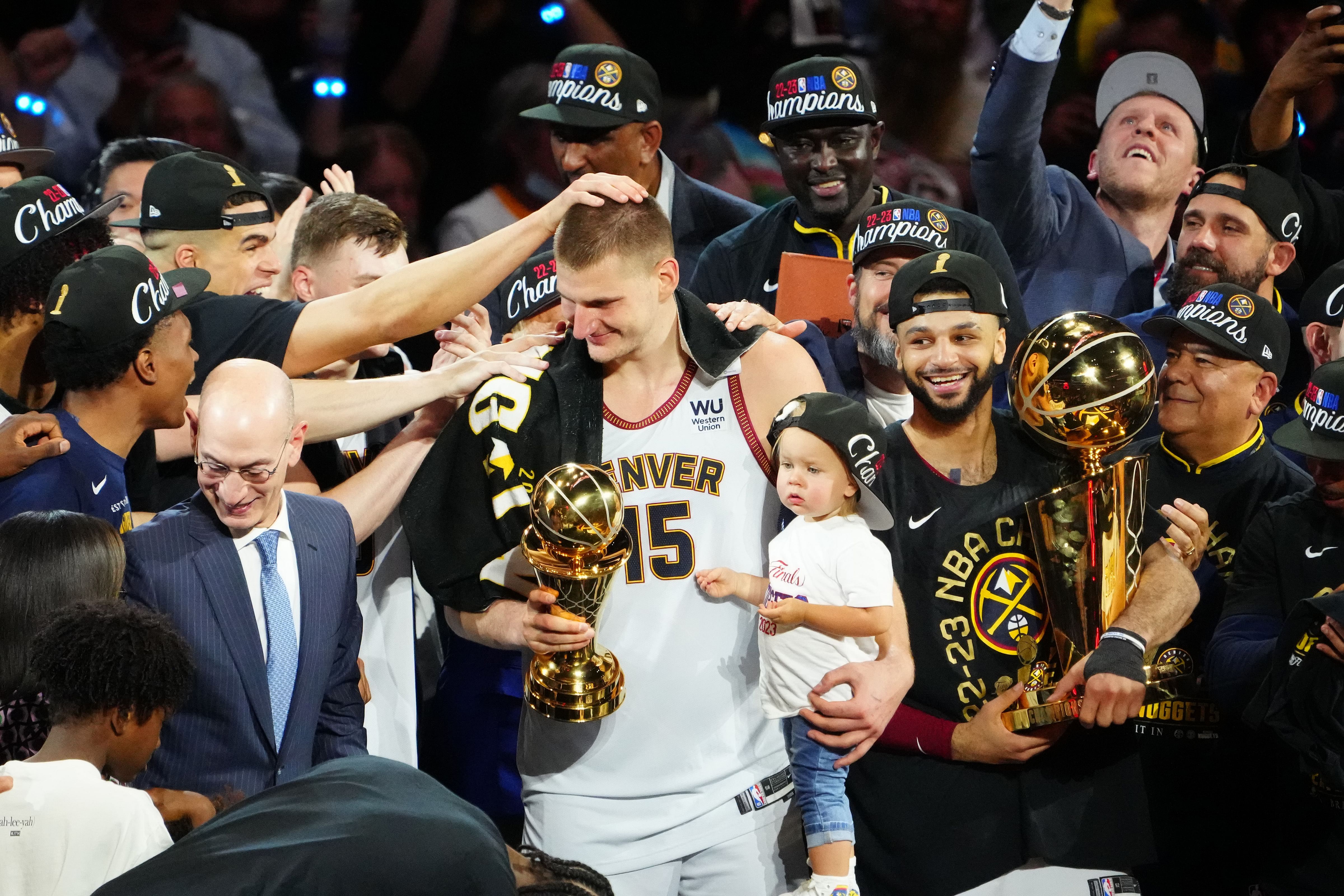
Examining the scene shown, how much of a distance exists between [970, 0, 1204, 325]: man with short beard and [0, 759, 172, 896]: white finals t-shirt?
148 inches

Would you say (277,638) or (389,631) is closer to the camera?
(277,638)

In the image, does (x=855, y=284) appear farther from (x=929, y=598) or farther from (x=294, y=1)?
→ (x=294, y=1)

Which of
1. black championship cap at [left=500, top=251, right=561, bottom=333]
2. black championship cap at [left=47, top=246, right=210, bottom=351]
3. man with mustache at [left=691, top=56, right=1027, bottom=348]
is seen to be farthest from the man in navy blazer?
man with mustache at [left=691, top=56, right=1027, bottom=348]

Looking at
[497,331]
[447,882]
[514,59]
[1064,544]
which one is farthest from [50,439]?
[514,59]

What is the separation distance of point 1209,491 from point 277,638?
237 cm

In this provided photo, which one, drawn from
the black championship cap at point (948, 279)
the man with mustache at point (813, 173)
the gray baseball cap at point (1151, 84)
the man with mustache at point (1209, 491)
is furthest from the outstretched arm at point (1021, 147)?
the black championship cap at point (948, 279)

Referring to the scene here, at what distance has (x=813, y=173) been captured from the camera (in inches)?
179

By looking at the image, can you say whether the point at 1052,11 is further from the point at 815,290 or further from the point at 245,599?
the point at 245,599

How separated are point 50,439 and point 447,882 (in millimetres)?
2030

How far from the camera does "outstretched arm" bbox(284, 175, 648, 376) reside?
346 cm

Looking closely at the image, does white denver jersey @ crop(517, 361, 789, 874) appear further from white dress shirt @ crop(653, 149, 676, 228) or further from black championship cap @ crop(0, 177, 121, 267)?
white dress shirt @ crop(653, 149, 676, 228)

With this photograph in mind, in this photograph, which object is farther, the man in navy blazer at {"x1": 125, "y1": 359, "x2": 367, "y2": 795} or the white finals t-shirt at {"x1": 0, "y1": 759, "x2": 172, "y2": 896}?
the man in navy blazer at {"x1": 125, "y1": 359, "x2": 367, "y2": 795}

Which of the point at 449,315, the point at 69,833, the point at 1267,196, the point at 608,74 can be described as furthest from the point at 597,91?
the point at 69,833

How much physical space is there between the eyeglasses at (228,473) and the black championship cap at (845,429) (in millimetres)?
1104
